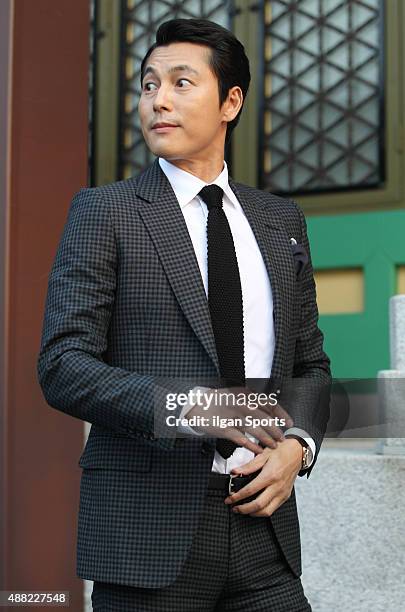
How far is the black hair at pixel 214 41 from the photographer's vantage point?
2273 millimetres

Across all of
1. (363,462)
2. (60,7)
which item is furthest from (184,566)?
(60,7)

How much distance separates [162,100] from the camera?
2.21m

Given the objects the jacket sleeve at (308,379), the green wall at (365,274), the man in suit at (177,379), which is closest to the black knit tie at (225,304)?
the man in suit at (177,379)

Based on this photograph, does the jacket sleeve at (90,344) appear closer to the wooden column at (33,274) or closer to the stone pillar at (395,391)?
the wooden column at (33,274)

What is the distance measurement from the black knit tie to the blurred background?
1.00 metres

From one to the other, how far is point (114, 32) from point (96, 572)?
4655 millimetres

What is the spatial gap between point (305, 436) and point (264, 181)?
364 centimetres

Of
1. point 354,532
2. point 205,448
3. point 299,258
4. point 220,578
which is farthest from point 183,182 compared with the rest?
point 354,532

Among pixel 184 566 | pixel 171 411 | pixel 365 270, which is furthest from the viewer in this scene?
pixel 365 270

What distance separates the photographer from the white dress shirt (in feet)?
7.05

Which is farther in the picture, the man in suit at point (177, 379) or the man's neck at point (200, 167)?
the man's neck at point (200, 167)

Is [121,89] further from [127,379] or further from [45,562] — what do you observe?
[127,379]

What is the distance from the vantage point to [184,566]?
2047 millimetres

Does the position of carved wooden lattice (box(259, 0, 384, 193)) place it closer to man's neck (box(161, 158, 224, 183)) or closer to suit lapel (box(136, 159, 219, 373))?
man's neck (box(161, 158, 224, 183))
